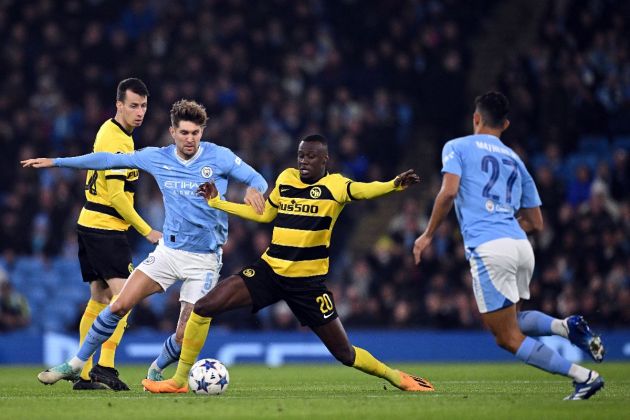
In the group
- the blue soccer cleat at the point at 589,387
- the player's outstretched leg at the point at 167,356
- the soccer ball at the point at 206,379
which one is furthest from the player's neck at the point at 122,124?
the blue soccer cleat at the point at 589,387

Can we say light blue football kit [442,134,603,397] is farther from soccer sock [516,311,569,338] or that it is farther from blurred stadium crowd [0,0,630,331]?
blurred stadium crowd [0,0,630,331]

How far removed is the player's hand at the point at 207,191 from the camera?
31.0 ft

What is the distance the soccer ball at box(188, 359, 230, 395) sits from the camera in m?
9.54

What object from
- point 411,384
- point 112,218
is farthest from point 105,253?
point 411,384

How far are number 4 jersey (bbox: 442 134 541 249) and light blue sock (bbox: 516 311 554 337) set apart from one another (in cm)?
64

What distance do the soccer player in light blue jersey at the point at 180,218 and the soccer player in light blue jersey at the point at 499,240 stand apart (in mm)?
1935

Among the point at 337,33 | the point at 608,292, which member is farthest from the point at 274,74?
the point at 608,292

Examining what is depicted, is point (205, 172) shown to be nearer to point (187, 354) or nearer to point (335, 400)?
point (187, 354)

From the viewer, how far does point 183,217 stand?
991 centimetres

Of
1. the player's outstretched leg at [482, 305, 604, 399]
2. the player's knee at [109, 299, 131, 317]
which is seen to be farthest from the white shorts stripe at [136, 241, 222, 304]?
the player's outstretched leg at [482, 305, 604, 399]

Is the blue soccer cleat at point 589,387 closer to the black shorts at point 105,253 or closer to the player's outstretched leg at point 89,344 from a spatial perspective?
the player's outstretched leg at point 89,344

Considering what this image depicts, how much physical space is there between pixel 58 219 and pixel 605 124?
9.29m

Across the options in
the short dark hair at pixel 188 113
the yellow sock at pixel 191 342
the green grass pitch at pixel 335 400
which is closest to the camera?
the green grass pitch at pixel 335 400

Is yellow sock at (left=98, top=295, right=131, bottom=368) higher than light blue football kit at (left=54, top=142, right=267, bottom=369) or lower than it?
lower
